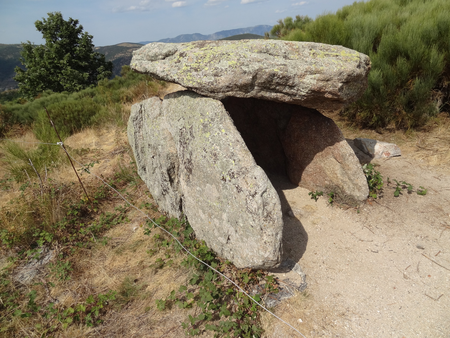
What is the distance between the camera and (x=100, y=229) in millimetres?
3697

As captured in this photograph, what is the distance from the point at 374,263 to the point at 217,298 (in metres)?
1.67

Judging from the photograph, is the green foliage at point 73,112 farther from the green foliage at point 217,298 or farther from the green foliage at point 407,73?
the green foliage at point 407,73

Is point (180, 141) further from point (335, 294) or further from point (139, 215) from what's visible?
point (335, 294)

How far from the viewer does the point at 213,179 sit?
272 centimetres

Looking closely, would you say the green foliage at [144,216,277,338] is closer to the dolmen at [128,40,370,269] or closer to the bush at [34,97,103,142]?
the dolmen at [128,40,370,269]

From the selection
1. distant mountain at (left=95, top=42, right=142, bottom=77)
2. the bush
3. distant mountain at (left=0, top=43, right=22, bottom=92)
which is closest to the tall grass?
the bush

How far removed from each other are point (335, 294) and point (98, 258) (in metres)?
2.65

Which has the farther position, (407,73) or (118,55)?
(118,55)

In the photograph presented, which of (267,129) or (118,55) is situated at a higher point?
(118,55)

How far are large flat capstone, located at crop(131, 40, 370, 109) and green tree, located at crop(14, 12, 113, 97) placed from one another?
1669cm

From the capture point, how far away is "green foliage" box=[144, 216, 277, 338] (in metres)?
2.29

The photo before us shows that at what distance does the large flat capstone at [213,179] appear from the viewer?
2.46 meters

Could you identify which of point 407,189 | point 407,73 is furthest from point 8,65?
point 407,189

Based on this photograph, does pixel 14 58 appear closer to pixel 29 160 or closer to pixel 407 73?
pixel 29 160
